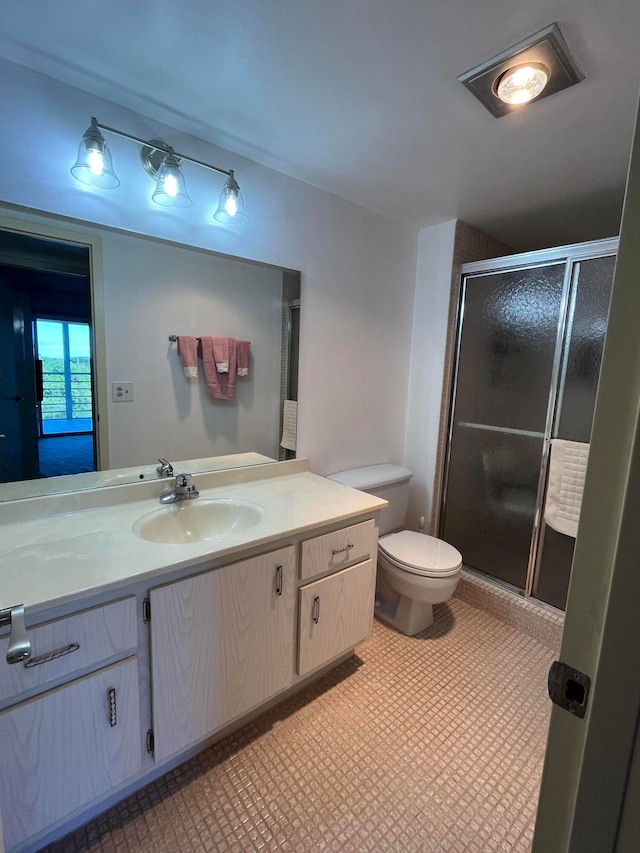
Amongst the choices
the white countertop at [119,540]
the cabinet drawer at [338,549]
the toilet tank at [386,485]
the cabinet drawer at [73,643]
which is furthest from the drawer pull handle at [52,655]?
the toilet tank at [386,485]

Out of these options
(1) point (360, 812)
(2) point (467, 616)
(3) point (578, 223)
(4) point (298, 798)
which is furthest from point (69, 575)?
(3) point (578, 223)

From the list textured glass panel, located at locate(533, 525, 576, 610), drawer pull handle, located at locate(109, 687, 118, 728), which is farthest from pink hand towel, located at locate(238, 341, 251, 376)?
textured glass panel, located at locate(533, 525, 576, 610)

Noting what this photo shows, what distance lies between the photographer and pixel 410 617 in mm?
1994

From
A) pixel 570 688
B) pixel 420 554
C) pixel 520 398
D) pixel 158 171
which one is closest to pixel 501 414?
pixel 520 398

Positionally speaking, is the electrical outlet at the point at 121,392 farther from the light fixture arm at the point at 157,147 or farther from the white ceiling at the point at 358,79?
the white ceiling at the point at 358,79

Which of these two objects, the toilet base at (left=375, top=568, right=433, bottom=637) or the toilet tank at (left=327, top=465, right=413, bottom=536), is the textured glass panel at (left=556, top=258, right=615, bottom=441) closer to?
the toilet tank at (left=327, top=465, right=413, bottom=536)

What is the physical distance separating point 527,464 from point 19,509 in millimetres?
2309

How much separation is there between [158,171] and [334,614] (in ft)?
6.03

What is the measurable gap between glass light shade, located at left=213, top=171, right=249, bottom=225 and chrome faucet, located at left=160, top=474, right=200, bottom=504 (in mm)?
1093

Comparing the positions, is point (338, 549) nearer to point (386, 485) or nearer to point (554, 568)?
point (386, 485)

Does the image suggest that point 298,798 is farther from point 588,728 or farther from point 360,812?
point 588,728

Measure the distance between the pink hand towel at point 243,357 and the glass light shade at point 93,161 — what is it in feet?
2.53

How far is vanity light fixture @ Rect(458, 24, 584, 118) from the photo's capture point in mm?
1081

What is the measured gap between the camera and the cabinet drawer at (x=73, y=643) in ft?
2.92
